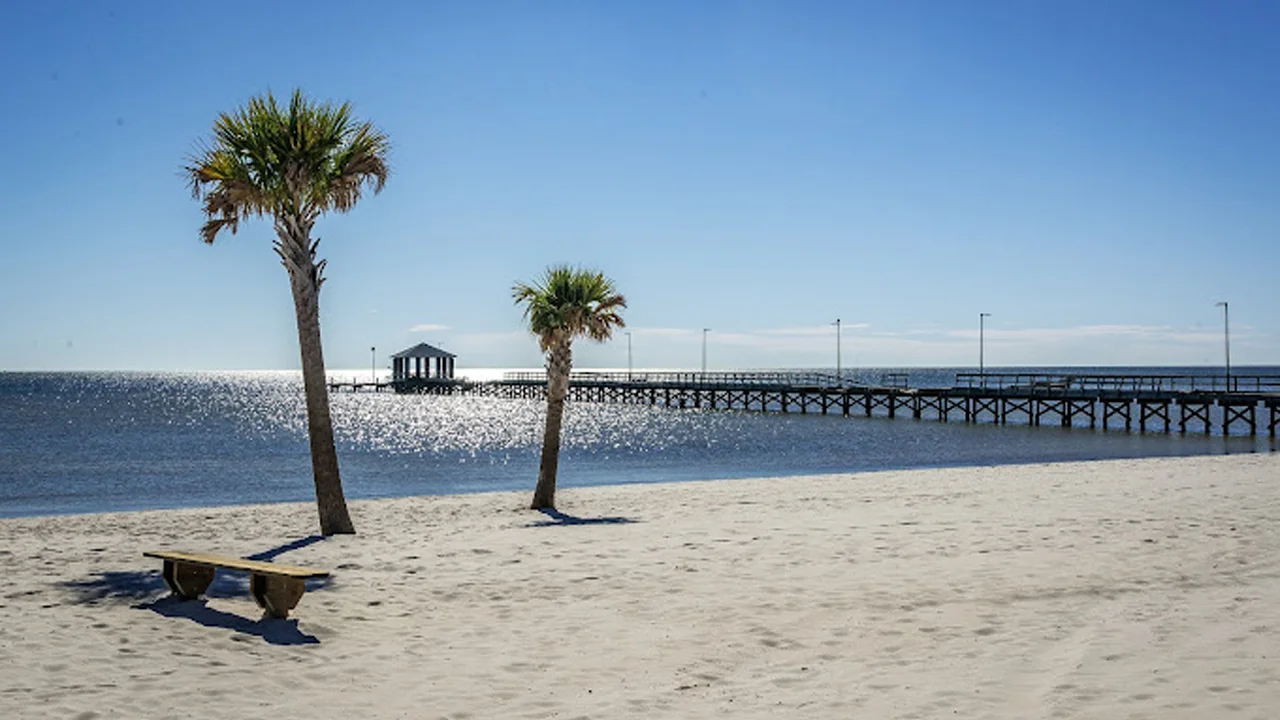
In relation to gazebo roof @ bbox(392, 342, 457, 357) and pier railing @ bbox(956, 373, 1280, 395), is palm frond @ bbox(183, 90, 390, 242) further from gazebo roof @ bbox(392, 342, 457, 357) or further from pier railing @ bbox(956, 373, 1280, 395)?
gazebo roof @ bbox(392, 342, 457, 357)

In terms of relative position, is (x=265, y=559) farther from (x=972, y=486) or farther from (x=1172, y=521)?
(x=972, y=486)

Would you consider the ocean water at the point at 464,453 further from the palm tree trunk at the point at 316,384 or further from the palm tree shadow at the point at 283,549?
the palm tree shadow at the point at 283,549

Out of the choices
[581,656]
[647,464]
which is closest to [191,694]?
[581,656]

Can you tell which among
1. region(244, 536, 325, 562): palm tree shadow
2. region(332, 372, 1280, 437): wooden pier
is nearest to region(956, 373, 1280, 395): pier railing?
region(332, 372, 1280, 437): wooden pier

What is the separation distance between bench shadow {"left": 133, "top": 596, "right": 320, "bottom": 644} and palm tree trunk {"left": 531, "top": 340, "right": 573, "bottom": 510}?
10.5 metres

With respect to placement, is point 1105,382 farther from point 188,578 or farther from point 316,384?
Result: point 188,578

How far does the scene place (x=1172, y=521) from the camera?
1351cm

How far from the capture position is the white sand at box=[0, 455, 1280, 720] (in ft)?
21.5

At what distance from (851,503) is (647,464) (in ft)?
76.6

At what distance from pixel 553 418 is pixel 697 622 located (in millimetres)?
11901

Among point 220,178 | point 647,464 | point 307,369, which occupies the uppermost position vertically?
point 220,178

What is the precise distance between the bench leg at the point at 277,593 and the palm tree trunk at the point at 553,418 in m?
11.0

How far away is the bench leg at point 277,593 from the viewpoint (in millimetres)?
8570

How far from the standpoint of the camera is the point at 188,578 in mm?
9328
